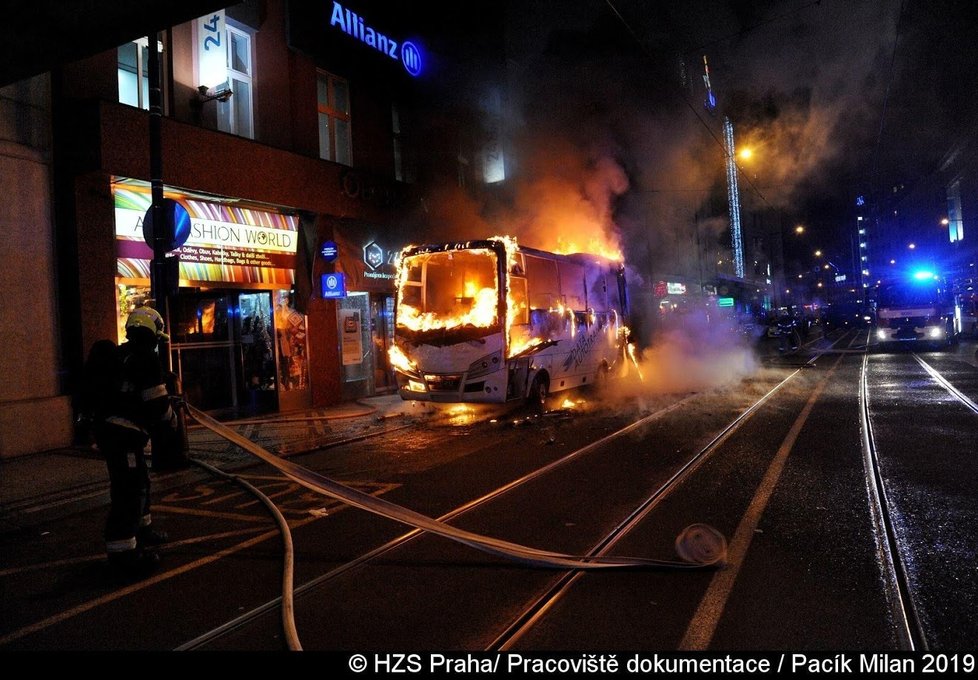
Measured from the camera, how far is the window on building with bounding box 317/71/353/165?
46.7 ft

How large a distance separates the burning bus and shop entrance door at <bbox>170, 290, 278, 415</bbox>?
3665 mm

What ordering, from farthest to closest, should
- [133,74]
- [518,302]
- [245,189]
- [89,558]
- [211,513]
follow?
1. [245,189]
2. [133,74]
3. [518,302]
4. [211,513]
5. [89,558]

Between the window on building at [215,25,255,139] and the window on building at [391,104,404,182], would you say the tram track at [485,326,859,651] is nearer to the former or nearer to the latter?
the window on building at [215,25,255,139]

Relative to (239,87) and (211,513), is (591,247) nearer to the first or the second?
(239,87)

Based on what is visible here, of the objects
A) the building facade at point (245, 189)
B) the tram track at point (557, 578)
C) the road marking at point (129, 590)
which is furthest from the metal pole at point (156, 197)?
the tram track at point (557, 578)

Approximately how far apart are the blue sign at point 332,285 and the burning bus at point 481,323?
2943 millimetres

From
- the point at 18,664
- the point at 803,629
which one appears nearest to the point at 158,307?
the point at 18,664

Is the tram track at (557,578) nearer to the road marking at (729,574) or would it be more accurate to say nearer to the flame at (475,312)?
the road marking at (729,574)

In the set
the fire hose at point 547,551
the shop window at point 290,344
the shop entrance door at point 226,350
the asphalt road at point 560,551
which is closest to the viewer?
the asphalt road at point 560,551

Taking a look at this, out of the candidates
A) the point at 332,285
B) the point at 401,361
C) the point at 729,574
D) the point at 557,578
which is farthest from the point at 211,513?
the point at 332,285

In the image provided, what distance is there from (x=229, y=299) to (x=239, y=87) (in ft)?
14.4

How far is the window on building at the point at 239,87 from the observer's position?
12320 millimetres

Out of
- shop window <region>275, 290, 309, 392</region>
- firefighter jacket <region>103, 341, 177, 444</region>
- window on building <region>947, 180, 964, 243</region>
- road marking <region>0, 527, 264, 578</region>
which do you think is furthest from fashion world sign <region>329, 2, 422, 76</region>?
window on building <region>947, 180, 964, 243</region>

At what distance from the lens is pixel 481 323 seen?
397 inches
